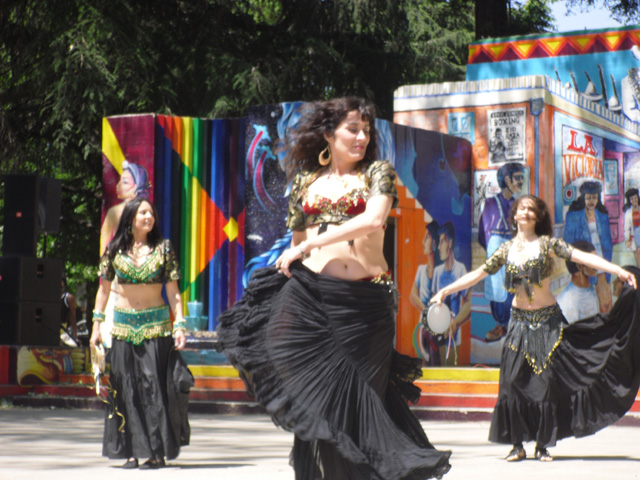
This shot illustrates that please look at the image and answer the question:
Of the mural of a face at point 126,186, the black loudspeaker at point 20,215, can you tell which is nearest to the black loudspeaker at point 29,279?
the black loudspeaker at point 20,215

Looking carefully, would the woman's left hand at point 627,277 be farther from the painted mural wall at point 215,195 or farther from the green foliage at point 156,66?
the green foliage at point 156,66

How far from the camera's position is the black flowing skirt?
26.6 feet

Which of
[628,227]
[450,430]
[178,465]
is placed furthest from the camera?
[628,227]

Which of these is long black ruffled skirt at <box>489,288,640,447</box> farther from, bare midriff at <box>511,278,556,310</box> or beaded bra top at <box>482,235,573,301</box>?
beaded bra top at <box>482,235,573,301</box>

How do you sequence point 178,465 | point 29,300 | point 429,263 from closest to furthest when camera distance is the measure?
1. point 178,465
2. point 29,300
3. point 429,263

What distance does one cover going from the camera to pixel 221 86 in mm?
21500

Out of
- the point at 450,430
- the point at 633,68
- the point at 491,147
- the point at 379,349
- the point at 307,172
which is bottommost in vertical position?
the point at 450,430

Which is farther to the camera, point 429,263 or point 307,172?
point 429,263

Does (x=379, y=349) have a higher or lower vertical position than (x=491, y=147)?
lower

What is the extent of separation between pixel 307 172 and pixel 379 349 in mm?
914

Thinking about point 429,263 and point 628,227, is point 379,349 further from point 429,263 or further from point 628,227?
point 628,227

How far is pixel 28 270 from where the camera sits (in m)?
14.5

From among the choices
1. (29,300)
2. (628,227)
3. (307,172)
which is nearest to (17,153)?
(29,300)

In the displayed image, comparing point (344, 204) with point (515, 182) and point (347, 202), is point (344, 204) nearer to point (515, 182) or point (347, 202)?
point (347, 202)
